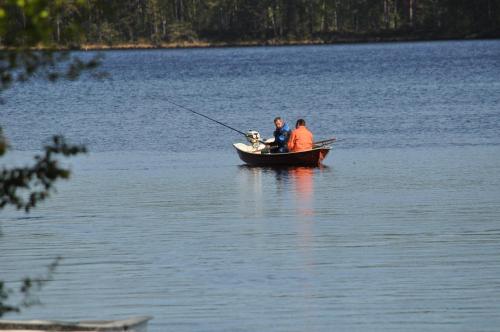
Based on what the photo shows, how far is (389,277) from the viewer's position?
17062 mm

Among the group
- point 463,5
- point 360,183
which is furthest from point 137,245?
point 463,5

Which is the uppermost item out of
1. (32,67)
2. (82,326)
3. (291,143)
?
(32,67)

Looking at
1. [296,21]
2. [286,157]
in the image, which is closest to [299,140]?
[286,157]

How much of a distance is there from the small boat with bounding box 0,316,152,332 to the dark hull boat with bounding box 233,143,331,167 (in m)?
21.4

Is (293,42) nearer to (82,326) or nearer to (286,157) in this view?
(286,157)

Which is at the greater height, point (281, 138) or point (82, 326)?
point (82, 326)

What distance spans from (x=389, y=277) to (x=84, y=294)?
3.71 meters

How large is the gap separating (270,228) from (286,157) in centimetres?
993

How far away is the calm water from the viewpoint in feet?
50.4

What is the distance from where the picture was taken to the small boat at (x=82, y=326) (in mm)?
10320

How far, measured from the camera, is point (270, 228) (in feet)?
73.2

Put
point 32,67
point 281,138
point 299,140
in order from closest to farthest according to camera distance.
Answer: point 32,67, point 299,140, point 281,138

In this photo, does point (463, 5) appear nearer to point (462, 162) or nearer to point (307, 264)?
point (462, 162)

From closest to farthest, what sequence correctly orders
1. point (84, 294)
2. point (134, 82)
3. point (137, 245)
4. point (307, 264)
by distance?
point (84, 294) < point (307, 264) < point (137, 245) < point (134, 82)
